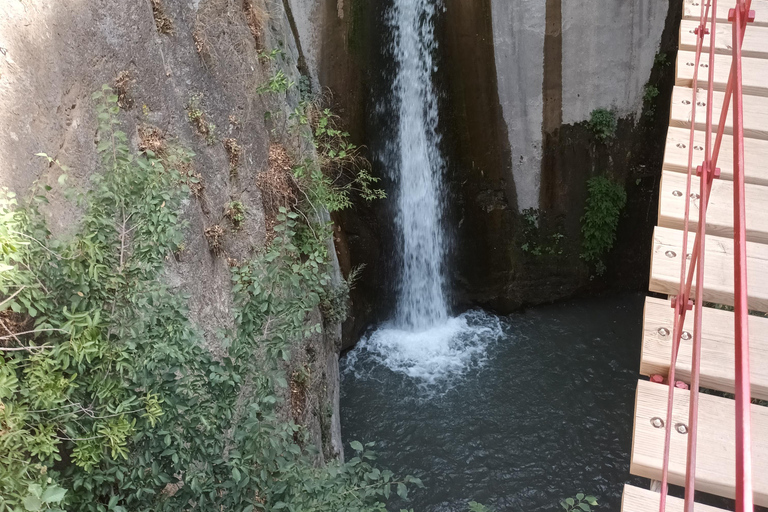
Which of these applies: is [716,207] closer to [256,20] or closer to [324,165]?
[256,20]

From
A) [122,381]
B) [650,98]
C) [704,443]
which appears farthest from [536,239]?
[122,381]

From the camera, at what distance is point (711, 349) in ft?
8.29

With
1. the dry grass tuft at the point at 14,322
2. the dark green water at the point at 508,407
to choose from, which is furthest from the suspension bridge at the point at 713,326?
the dark green water at the point at 508,407

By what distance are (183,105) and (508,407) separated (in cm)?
623

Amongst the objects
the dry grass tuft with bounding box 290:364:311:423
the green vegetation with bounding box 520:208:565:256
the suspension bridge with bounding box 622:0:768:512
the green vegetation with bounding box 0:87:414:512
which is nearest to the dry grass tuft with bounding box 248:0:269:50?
the dry grass tuft with bounding box 290:364:311:423

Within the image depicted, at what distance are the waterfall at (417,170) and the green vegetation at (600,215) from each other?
102 inches

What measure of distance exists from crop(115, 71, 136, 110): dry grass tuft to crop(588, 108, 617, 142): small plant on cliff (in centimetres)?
783

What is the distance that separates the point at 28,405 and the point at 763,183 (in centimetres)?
380

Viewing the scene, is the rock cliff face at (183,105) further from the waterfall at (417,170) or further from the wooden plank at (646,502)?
the wooden plank at (646,502)

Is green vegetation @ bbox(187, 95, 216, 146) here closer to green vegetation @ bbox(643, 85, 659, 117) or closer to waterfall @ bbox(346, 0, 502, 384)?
waterfall @ bbox(346, 0, 502, 384)

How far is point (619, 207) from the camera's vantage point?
1062 centimetres

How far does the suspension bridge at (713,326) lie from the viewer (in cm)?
178

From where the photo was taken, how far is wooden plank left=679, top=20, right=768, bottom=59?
3996 millimetres

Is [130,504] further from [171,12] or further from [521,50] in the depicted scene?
[521,50]
